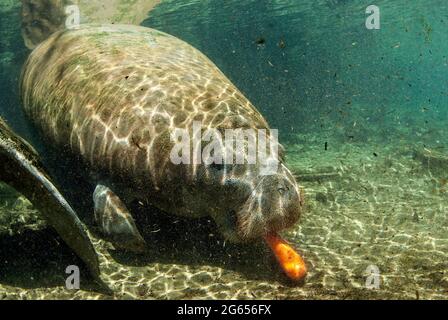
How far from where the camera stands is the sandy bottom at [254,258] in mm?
4969

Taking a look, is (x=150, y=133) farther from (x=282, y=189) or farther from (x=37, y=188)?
(x=282, y=189)

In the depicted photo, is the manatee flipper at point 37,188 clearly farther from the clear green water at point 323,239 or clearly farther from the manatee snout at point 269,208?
the manatee snout at point 269,208

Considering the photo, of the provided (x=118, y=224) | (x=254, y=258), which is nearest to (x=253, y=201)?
(x=254, y=258)

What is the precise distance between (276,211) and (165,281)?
1948 millimetres

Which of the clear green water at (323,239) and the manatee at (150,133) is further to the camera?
the clear green water at (323,239)

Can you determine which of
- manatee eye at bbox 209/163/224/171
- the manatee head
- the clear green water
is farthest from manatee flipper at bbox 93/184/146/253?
manatee eye at bbox 209/163/224/171

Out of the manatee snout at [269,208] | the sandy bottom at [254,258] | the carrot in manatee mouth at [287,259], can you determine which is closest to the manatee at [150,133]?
the manatee snout at [269,208]

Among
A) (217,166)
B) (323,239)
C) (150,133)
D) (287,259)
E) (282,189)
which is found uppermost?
(150,133)

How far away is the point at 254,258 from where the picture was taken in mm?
5746

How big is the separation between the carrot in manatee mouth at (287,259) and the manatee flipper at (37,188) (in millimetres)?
2277

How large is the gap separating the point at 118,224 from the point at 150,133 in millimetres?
1325

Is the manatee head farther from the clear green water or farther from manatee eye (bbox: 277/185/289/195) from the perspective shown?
the clear green water

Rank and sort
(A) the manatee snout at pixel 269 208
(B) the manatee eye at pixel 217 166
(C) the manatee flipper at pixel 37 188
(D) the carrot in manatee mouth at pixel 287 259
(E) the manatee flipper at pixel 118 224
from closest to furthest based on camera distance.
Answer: (C) the manatee flipper at pixel 37 188, (A) the manatee snout at pixel 269 208, (B) the manatee eye at pixel 217 166, (D) the carrot in manatee mouth at pixel 287 259, (E) the manatee flipper at pixel 118 224
